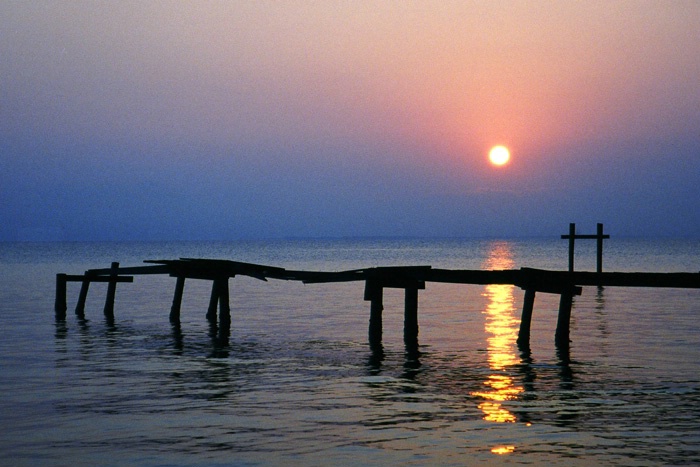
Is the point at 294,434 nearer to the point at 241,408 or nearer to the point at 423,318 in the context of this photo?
the point at 241,408

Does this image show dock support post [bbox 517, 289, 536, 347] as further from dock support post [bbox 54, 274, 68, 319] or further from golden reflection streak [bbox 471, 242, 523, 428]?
dock support post [bbox 54, 274, 68, 319]

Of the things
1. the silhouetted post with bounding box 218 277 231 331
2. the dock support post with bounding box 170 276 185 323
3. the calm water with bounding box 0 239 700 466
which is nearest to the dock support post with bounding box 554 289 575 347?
the calm water with bounding box 0 239 700 466

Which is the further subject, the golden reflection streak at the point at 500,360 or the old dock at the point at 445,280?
the old dock at the point at 445,280

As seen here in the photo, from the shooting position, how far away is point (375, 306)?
71.4 ft

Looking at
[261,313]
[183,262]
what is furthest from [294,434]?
[261,313]

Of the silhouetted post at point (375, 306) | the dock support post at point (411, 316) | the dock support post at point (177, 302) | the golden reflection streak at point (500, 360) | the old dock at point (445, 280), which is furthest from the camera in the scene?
the dock support post at point (177, 302)

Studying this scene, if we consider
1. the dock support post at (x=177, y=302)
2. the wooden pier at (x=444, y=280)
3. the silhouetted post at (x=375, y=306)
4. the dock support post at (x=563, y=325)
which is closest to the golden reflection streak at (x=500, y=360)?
the dock support post at (x=563, y=325)

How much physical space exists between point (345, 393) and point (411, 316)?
26.9 feet

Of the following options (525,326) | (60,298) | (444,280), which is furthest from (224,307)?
(525,326)

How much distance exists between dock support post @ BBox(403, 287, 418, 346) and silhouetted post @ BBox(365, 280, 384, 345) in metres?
0.64

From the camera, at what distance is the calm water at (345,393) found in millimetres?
10227

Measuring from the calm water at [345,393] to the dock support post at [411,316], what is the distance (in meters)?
0.37

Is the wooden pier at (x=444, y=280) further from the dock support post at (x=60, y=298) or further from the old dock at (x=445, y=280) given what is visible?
the dock support post at (x=60, y=298)

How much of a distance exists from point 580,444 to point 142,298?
32.7 meters
